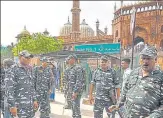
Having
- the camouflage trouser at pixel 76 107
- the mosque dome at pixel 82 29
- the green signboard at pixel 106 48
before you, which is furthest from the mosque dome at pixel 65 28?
the camouflage trouser at pixel 76 107

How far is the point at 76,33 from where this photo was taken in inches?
2248

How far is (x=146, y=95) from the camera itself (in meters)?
3.95

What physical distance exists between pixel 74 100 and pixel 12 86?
8.81 ft

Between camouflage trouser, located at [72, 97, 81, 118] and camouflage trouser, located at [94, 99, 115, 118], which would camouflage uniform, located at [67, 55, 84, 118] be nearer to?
camouflage trouser, located at [72, 97, 81, 118]

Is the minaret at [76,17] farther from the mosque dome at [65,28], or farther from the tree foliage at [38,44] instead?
the mosque dome at [65,28]

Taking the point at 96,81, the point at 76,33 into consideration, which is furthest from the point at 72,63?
the point at 76,33

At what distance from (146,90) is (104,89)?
337 centimetres

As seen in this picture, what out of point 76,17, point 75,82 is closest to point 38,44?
point 76,17

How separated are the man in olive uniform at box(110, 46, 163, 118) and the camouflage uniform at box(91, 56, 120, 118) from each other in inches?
121

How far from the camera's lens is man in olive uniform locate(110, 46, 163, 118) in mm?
3906

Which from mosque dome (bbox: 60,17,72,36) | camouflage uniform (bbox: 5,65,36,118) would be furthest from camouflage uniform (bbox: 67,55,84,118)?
mosque dome (bbox: 60,17,72,36)

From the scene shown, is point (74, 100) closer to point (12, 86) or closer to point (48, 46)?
point (12, 86)

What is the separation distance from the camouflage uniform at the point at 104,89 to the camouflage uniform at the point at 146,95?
310 centimetres

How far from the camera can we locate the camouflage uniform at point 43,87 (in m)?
8.91
